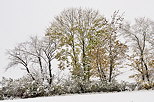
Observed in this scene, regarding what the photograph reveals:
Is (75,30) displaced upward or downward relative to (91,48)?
upward

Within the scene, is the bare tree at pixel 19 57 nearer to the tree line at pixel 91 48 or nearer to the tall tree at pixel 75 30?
the tree line at pixel 91 48

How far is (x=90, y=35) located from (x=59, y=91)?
7.77 m

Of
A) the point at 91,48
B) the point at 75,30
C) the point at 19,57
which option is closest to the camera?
the point at 91,48

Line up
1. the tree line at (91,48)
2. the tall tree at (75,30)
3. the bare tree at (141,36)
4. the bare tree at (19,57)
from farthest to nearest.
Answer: the bare tree at (19,57), the tall tree at (75,30), the bare tree at (141,36), the tree line at (91,48)

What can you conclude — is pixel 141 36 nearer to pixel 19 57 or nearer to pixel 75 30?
pixel 75 30

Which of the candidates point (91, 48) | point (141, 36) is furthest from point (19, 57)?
point (141, 36)

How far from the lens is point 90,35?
1878 cm

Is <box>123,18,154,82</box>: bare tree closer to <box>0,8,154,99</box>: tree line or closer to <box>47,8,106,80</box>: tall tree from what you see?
<box>0,8,154,99</box>: tree line

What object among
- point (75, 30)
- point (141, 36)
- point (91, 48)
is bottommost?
point (91, 48)

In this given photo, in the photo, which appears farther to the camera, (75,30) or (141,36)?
(75,30)

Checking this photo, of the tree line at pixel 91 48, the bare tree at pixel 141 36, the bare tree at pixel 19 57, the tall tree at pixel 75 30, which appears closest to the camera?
the tree line at pixel 91 48

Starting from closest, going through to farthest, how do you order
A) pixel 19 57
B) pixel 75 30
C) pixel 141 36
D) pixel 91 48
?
pixel 91 48 < pixel 141 36 < pixel 75 30 < pixel 19 57

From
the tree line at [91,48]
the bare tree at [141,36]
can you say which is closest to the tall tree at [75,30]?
the tree line at [91,48]

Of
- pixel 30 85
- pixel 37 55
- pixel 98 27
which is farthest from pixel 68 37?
pixel 30 85
